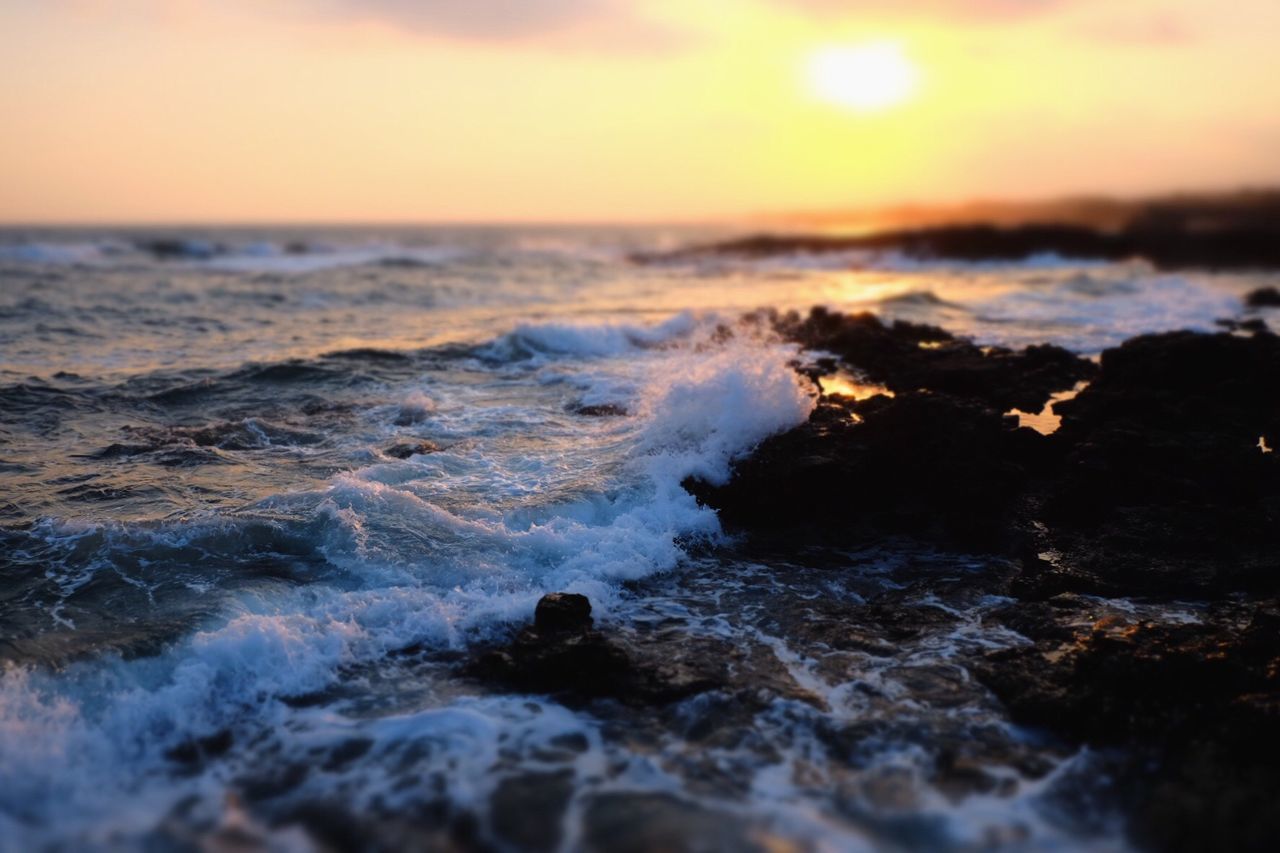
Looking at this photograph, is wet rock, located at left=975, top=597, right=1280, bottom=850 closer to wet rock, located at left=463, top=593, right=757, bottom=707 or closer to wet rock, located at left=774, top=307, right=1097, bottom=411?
wet rock, located at left=463, top=593, right=757, bottom=707

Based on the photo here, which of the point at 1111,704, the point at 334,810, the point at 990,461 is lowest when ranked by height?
the point at 334,810

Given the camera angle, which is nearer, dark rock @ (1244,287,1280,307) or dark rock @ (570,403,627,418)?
dark rock @ (570,403,627,418)

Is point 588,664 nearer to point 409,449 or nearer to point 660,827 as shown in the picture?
point 660,827

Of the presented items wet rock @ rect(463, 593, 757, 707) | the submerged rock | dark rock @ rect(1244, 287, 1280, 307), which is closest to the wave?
wet rock @ rect(463, 593, 757, 707)

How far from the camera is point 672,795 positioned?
4531 mm

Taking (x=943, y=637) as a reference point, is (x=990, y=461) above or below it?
above

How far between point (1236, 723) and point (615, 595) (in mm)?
4135

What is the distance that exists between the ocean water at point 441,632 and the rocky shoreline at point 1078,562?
0.16 metres

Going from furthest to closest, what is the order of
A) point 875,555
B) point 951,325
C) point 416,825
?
point 951,325 < point 875,555 < point 416,825

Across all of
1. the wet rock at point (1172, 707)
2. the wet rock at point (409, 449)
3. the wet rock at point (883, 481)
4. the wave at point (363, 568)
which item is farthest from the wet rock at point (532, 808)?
the wet rock at point (409, 449)

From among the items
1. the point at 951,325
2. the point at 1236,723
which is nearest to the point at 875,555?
Result: the point at 1236,723

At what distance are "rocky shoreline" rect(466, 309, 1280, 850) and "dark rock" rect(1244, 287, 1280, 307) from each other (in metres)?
15.5

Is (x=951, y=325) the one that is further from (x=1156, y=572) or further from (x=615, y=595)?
(x=615, y=595)

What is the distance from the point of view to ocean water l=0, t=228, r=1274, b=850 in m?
4.43
